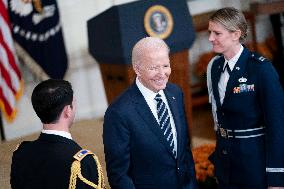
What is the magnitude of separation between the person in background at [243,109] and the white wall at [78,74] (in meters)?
3.02

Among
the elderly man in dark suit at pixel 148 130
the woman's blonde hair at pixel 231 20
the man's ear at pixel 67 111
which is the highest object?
the woman's blonde hair at pixel 231 20

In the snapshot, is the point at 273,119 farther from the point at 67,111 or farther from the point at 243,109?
the point at 67,111

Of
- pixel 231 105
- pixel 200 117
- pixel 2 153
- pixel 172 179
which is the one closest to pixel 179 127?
pixel 172 179

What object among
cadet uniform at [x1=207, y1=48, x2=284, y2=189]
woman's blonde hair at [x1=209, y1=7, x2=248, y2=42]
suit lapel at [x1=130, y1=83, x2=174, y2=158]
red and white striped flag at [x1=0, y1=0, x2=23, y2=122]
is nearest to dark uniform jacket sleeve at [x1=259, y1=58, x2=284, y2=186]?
cadet uniform at [x1=207, y1=48, x2=284, y2=189]

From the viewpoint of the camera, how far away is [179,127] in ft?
7.50

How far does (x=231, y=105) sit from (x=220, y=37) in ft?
1.18

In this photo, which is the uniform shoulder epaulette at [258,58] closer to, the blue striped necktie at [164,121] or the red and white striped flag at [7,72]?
the blue striped necktie at [164,121]

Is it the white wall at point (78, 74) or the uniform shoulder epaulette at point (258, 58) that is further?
the white wall at point (78, 74)

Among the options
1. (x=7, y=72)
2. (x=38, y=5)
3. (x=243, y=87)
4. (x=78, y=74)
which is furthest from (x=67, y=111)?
(x=78, y=74)

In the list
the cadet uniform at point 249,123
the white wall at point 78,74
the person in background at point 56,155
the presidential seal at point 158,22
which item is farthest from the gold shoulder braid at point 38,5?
the person in background at point 56,155

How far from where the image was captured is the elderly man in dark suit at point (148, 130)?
2.13 m

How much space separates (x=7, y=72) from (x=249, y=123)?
115 inches

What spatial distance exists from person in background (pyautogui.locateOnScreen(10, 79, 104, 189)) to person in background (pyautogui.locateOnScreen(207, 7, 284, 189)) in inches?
38.1

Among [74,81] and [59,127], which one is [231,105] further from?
Result: [74,81]
